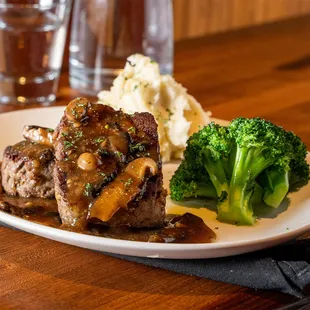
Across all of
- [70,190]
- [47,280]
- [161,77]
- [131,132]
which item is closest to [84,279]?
[47,280]

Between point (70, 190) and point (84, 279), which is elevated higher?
point (70, 190)

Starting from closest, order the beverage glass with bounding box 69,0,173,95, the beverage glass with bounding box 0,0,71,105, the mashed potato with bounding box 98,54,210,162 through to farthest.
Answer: the mashed potato with bounding box 98,54,210,162 → the beverage glass with bounding box 0,0,71,105 → the beverage glass with bounding box 69,0,173,95

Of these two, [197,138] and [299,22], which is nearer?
[197,138]

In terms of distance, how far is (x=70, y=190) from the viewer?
81.5 inches

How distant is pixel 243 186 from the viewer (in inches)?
91.2

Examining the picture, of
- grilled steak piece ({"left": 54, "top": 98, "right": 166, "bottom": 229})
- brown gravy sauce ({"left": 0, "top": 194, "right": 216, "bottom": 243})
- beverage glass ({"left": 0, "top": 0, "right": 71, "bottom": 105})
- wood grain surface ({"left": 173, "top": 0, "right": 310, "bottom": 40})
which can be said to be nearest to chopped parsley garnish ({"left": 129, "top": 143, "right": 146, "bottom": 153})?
grilled steak piece ({"left": 54, "top": 98, "right": 166, "bottom": 229})

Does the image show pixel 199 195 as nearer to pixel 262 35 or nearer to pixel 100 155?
pixel 100 155

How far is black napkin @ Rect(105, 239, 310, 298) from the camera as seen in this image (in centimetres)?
192

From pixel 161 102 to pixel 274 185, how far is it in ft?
2.45

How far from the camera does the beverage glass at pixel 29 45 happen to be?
3637 mm

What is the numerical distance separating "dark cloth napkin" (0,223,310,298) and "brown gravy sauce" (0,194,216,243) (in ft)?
0.23

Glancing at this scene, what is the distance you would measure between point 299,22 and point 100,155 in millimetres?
4474

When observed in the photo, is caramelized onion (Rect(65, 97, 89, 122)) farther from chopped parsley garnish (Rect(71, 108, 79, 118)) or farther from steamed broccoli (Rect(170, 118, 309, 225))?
steamed broccoli (Rect(170, 118, 309, 225))

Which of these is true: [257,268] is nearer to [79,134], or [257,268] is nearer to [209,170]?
[209,170]
